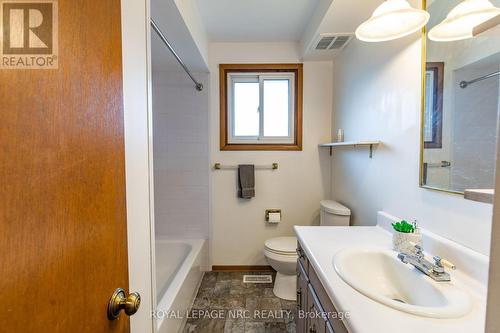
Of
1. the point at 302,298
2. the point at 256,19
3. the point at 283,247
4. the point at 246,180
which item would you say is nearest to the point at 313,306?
the point at 302,298

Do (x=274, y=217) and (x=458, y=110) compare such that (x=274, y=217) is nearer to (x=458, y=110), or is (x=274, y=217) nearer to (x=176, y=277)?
(x=176, y=277)

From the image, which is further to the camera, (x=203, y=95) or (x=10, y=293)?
(x=203, y=95)

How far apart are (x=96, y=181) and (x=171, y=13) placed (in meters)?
1.25

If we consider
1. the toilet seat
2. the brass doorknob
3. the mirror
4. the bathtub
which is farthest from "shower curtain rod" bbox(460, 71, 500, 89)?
the bathtub

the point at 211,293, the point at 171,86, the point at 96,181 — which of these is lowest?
the point at 211,293

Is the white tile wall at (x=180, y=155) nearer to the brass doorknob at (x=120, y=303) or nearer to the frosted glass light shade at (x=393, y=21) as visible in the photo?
the frosted glass light shade at (x=393, y=21)

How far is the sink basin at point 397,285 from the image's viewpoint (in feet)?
2.35

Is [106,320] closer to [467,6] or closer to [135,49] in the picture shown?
[135,49]

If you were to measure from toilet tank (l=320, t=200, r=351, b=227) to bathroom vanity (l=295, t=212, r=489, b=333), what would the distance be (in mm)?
547

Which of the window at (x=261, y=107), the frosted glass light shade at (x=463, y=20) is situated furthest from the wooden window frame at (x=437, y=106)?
the window at (x=261, y=107)

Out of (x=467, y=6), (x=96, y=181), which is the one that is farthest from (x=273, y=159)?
(x=96, y=181)

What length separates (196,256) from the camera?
2158mm

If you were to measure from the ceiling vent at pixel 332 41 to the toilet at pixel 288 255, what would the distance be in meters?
1.44

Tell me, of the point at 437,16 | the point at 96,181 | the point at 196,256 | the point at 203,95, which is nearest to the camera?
the point at 96,181
